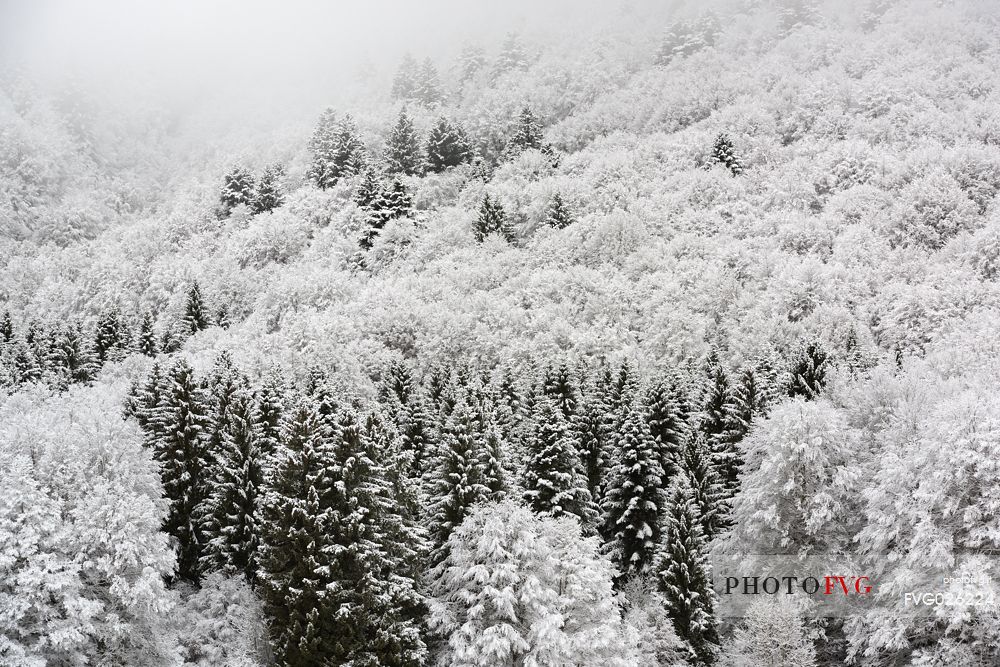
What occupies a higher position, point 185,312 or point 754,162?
point 754,162

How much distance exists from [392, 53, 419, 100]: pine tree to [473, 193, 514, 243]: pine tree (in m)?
56.3

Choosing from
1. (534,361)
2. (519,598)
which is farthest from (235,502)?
(534,361)

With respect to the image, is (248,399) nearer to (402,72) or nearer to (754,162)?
(754,162)

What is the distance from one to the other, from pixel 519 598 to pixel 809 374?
2104 centimetres

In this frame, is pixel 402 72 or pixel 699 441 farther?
pixel 402 72

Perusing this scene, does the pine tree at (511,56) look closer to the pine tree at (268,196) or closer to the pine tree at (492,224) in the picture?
the pine tree at (268,196)

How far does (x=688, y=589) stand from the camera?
27312 mm

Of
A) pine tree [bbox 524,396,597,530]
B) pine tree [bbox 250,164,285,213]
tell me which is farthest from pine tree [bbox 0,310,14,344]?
pine tree [bbox 524,396,597,530]

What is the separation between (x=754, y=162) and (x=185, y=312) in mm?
56691

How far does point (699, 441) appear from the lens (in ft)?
113

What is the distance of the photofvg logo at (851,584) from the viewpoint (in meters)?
21.2

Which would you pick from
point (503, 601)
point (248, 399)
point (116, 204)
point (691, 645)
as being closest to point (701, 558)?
point (691, 645)

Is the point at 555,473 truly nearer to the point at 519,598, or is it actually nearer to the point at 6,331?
the point at 519,598

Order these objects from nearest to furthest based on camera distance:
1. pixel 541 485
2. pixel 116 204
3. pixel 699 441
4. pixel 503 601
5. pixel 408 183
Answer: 1. pixel 503 601
2. pixel 541 485
3. pixel 699 441
4. pixel 408 183
5. pixel 116 204
